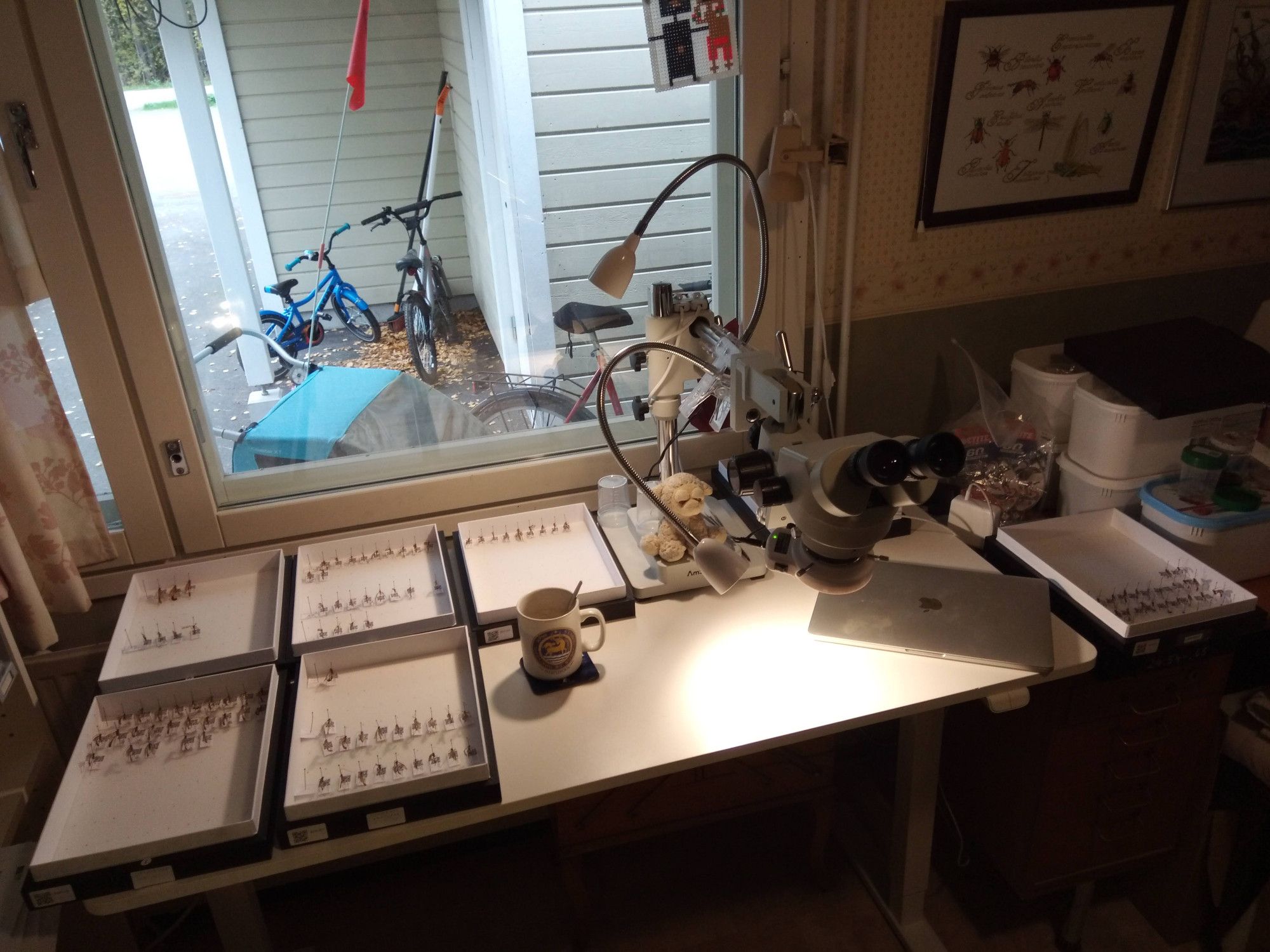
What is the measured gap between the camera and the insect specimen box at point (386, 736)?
1128 mm

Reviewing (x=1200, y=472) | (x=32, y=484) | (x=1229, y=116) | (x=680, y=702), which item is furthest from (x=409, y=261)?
(x=1229, y=116)

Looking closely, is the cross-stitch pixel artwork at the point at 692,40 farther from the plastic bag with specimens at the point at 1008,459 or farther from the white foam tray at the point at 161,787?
the white foam tray at the point at 161,787

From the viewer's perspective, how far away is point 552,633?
1307mm

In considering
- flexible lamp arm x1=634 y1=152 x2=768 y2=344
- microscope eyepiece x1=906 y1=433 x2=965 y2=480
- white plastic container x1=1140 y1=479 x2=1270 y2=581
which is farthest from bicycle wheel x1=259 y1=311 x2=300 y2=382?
white plastic container x1=1140 y1=479 x2=1270 y2=581

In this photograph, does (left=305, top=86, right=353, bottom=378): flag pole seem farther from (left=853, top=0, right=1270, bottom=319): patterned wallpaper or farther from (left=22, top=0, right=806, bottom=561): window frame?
(left=853, top=0, right=1270, bottom=319): patterned wallpaper

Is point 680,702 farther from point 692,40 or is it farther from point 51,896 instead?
point 692,40

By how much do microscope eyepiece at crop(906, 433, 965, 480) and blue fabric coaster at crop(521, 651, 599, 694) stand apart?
0.64 m

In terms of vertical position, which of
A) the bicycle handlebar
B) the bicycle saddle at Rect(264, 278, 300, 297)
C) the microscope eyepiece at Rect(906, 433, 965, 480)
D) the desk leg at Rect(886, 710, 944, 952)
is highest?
the bicycle handlebar

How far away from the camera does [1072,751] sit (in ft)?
5.18

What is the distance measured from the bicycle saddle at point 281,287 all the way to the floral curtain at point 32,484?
1.16 feet

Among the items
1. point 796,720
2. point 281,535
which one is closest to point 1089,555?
point 796,720

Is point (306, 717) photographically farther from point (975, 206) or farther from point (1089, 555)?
point (975, 206)

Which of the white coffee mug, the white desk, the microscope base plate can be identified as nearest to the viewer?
the white desk

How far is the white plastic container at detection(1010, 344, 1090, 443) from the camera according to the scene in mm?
1755
